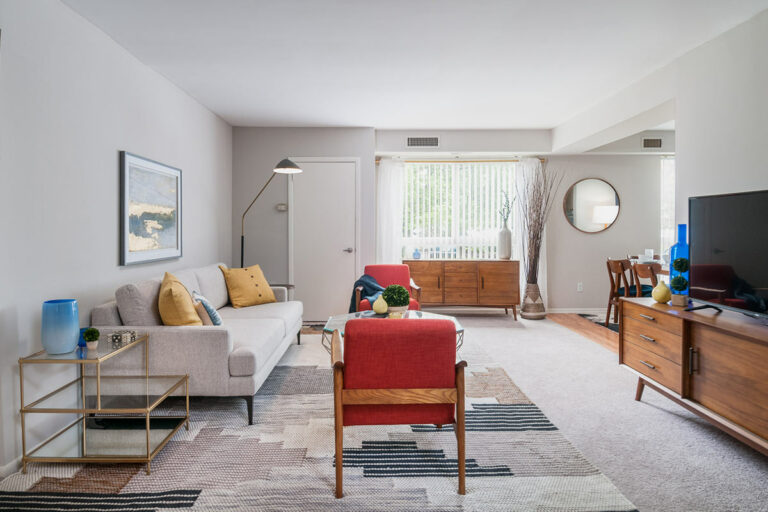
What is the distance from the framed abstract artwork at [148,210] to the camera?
316 cm

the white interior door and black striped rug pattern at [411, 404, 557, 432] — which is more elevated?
the white interior door

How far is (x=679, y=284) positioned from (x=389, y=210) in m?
3.98

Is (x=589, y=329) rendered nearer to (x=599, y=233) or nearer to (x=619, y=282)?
(x=619, y=282)

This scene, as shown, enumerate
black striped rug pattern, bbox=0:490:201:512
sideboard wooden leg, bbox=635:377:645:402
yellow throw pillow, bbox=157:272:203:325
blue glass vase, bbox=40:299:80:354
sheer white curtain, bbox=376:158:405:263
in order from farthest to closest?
sheer white curtain, bbox=376:158:405:263 → sideboard wooden leg, bbox=635:377:645:402 → yellow throw pillow, bbox=157:272:203:325 → blue glass vase, bbox=40:299:80:354 → black striped rug pattern, bbox=0:490:201:512

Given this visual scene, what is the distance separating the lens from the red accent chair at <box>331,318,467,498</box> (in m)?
1.93

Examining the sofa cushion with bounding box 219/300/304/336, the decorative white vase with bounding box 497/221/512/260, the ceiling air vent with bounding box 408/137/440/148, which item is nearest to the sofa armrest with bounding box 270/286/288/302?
the sofa cushion with bounding box 219/300/304/336

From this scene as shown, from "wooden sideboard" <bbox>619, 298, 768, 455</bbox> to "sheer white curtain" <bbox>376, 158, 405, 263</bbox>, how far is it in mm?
3584

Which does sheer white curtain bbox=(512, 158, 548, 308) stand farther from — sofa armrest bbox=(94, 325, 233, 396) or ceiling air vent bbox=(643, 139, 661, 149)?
sofa armrest bbox=(94, 325, 233, 396)

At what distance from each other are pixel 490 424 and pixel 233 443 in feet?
4.89

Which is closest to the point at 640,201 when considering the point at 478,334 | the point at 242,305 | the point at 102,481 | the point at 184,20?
the point at 478,334

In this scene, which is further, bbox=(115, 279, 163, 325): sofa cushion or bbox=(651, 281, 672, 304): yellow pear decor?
bbox=(651, 281, 672, 304): yellow pear decor

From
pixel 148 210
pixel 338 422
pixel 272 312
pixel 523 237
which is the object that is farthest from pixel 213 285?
pixel 523 237

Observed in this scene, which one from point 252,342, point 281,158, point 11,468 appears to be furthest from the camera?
point 281,158

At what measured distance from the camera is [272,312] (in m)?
3.98
